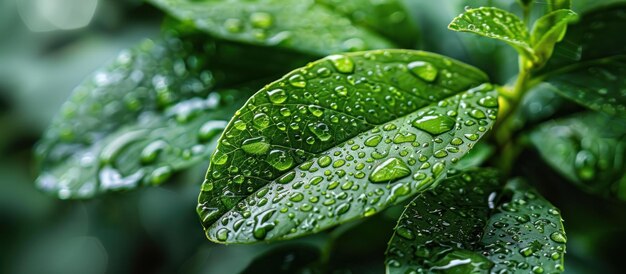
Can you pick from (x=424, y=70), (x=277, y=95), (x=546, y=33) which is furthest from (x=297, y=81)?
(x=546, y=33)

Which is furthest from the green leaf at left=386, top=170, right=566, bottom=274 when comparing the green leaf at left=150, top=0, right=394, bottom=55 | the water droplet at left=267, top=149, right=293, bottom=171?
the green leaf at left=150, top=0, right=394, bottom=55

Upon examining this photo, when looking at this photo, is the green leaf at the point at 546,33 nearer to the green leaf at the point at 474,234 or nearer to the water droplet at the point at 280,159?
the green leaf at the point at 474,234

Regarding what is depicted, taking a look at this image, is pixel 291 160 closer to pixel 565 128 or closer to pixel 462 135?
pixel 462 135

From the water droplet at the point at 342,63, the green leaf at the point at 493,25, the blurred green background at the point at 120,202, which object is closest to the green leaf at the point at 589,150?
the blurred green background at the point at 120,202

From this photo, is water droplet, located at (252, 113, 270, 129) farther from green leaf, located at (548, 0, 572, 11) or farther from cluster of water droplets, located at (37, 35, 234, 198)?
green leaf, located at (548, 0, 572, 11)

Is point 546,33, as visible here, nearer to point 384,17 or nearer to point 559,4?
point 559,4

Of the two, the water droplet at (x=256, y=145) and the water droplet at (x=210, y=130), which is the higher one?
the water droplet at (x=256, y=145)

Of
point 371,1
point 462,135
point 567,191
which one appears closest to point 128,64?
point 371,1
